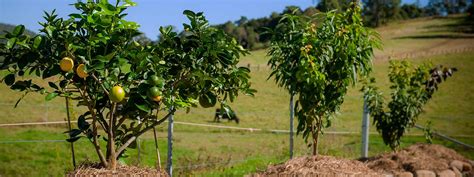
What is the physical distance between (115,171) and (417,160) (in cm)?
502

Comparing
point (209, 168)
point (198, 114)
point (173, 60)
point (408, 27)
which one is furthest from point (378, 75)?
point (408, 27)

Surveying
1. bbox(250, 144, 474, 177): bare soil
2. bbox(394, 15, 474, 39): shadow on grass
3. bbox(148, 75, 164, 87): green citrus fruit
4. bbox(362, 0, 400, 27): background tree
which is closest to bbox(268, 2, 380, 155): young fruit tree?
bbox(250, 144, 474, 177): bare soil

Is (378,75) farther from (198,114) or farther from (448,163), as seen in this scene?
(448,163)

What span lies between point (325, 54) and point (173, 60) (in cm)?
262

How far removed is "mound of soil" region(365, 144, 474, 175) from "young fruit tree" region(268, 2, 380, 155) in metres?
1.38

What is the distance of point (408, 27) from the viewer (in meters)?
59.2

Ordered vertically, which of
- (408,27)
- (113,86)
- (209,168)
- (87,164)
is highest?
(408,27)

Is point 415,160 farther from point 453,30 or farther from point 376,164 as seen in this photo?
point 453,30

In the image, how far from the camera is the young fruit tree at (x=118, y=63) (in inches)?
106

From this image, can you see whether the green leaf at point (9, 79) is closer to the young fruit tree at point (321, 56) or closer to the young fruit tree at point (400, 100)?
the young fruit tree at point (321, 56)

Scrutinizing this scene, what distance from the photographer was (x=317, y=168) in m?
4.63

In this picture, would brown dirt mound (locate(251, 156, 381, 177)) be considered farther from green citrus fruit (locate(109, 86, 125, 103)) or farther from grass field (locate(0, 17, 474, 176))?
green citrus fruit (locate(109, 86, 125, 103))

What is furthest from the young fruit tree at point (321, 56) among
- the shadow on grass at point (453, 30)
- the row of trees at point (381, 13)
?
the shadow on grass at point (453, 30)

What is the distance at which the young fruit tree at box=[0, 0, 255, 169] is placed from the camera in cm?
268
